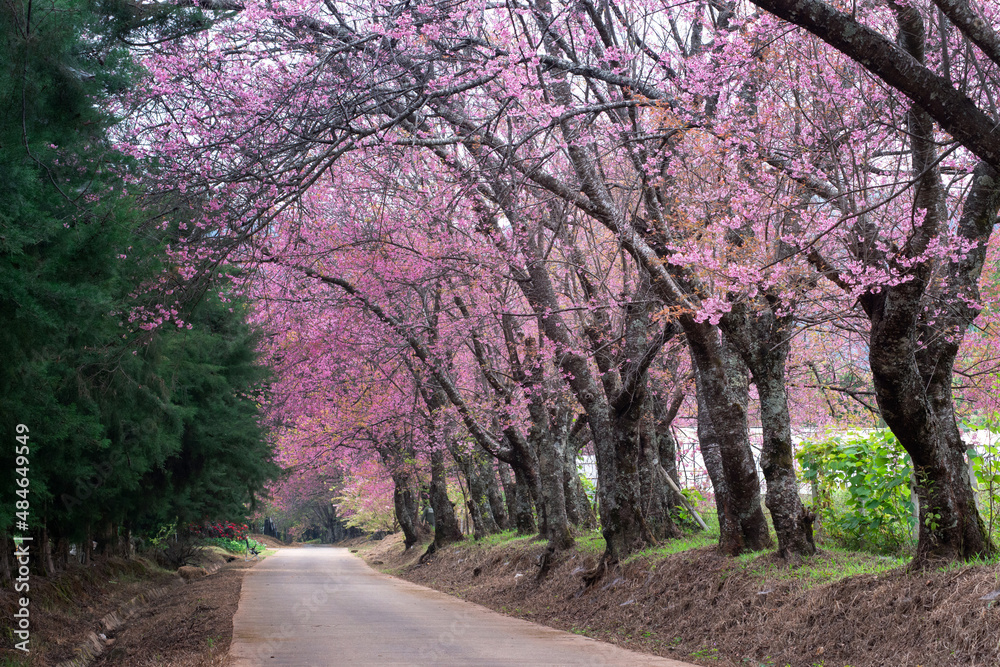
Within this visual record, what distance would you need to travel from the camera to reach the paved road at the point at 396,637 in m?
7.74

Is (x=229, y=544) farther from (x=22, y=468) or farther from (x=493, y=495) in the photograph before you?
(x=22, y=468)

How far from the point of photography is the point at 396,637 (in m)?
9.52

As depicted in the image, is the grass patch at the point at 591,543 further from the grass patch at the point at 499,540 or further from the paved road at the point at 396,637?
the grass patch at the point at 499,540

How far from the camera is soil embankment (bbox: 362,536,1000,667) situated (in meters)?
6.19

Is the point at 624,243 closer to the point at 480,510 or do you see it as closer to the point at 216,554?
the point at 480,510

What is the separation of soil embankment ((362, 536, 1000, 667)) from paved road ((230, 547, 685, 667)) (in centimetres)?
75

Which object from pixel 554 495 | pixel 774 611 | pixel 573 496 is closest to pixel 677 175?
pixel 774 611

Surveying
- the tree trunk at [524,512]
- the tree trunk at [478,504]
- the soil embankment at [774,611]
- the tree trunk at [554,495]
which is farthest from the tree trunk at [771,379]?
the tree trunk at [478,504]

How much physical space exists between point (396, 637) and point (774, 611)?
4240mm

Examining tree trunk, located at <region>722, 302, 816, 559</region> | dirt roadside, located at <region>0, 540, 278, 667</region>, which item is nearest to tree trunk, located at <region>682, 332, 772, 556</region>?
tree trunk, located at <region>722, 302, 816, 559</region>

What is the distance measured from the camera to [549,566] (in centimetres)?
1498

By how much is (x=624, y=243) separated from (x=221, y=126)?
497cm

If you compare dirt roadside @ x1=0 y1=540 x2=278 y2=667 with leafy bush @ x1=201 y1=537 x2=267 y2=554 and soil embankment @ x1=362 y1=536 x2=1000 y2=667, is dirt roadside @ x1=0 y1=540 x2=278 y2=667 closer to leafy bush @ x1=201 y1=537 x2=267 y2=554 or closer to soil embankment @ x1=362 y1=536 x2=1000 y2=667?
soil embankment @ x1=362 y1=536 x2=1000 y2=667

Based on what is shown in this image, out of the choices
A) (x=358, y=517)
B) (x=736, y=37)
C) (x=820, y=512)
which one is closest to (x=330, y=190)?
(x=736, y=37)
